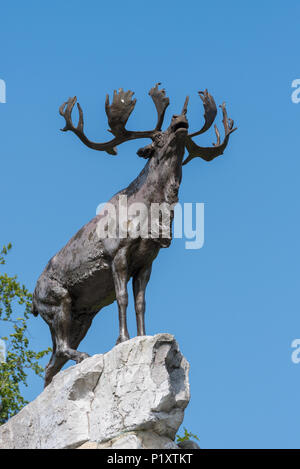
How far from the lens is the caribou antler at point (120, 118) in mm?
12852

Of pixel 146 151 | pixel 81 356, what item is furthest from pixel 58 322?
pixel 146 151

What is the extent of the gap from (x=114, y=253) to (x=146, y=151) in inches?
54.1

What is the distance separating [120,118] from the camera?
12867mm

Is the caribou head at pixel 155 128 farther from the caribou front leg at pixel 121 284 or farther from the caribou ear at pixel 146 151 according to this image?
the caribou front leg at pixel 121 284

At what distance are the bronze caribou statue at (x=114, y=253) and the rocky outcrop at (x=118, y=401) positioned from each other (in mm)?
686

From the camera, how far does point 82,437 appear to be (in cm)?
1134

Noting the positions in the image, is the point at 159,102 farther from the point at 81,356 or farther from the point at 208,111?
the point at 81,356

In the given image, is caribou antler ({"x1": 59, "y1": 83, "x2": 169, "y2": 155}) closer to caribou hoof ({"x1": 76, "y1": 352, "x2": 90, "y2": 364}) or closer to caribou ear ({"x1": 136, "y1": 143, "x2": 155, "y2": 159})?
caribou ear ({"x1": 136, "y1": 143, "x2": 155, "y2": 159})

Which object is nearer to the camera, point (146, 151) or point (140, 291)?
point (140, 291)

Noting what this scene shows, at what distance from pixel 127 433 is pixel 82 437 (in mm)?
599

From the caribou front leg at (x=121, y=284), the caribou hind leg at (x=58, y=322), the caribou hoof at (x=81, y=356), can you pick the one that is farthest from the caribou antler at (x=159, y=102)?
the caribou hoof at (x=81, y=356)
